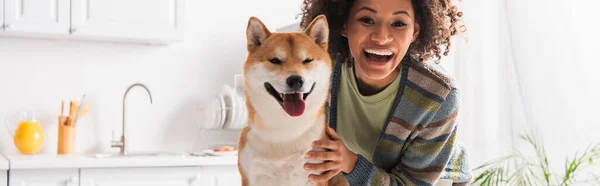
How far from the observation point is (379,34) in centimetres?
105

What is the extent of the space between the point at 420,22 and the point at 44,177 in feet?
7.24

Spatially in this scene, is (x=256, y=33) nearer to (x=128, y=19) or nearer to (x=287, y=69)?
(x=287, y=69)

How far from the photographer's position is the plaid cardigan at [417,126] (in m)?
1.22

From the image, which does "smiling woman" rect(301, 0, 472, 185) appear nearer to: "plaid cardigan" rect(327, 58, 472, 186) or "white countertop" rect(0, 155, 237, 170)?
"plaid cardigan" rect(327, 58, 472, 186)

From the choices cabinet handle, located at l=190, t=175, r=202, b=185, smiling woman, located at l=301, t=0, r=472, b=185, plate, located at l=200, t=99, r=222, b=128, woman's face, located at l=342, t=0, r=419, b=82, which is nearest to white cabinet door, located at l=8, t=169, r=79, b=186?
cabinet handle, located at l=190, t=175, r=202, b=185

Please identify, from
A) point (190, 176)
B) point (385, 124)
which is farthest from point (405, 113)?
point (190, 176)

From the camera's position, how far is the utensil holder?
334cm

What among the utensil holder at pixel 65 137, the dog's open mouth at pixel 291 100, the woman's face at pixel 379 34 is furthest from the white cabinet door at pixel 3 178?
the dog's open mouth at pixel 291 100

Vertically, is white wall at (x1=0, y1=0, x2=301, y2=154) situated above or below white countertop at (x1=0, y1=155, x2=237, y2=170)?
above

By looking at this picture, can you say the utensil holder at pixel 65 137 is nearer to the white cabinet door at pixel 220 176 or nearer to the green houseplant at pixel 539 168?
the white cabinet door at pixel 220 176

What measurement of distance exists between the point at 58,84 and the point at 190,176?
0.95 meters

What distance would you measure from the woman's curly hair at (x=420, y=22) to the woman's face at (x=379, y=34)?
8cm

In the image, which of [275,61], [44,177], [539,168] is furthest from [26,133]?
[275,61]

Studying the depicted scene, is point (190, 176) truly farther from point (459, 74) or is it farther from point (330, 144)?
point (330, 144)
